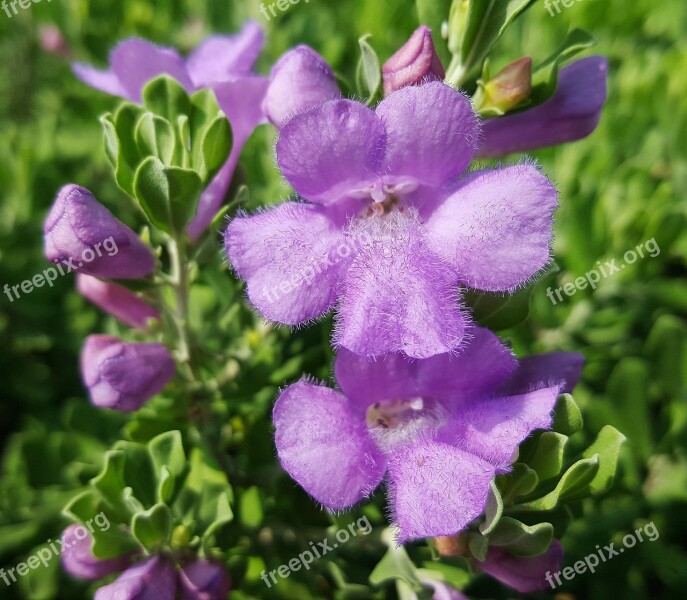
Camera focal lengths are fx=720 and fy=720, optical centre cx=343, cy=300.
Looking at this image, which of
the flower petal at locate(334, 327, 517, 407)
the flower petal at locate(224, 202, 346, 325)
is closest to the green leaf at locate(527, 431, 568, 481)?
the flower petal at locate(334, 327, 517, 407)

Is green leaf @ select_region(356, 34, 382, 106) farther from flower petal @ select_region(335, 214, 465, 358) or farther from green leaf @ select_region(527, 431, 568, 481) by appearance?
green leaf @ select_region(527, 431, 568, 481)

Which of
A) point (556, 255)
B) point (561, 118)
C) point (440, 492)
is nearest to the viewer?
point (440, 492)

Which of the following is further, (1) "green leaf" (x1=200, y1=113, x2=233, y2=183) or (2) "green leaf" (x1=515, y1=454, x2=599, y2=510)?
(1) "green leaf" (x1=200, y1=113, x2=233, y2=183)

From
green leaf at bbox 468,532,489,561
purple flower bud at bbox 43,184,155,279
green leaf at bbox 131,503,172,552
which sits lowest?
green leaf at bbox 468,532,489,561

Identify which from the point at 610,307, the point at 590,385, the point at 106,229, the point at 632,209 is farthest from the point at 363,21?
the point at 106,229

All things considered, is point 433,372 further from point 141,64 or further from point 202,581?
point 141,64

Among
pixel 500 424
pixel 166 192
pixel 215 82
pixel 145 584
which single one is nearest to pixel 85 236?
pixel 166 192

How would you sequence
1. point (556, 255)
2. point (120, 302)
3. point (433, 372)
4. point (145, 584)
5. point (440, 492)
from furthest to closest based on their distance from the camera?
1. point (556, 255)
2. point (120, 302)
3. point (145, 584)
4. point (433, 372)
5. point (440, 492)
